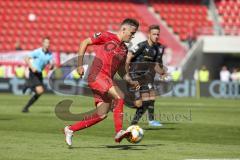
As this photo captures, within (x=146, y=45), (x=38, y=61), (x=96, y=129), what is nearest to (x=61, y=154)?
(x=96, y=129)

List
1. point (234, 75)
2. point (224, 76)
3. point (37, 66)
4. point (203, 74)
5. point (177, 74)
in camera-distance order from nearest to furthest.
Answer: point (37, 66)
point (177, 74)
point (203, 74)
point (224, 76)
point (234, 75)

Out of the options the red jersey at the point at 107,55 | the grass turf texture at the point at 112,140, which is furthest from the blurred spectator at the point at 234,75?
the red jersey at the point at 107,55

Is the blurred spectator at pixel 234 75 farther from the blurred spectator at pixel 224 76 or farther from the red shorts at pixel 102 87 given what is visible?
the red shorts at pixel 102 87

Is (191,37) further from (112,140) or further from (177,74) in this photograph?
(112,140)

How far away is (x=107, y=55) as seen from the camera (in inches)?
463

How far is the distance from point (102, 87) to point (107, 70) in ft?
1.14

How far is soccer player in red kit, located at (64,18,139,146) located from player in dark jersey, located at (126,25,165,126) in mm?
4538

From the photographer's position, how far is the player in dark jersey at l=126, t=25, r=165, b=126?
54.2ft

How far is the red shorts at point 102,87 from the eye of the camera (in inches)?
456

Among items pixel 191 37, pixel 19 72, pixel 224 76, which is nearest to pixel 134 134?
pixel 19 72

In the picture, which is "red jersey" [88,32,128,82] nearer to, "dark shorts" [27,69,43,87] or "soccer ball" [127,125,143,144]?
"soccer ball" [127,125,143,144]

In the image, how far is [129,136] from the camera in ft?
37.2

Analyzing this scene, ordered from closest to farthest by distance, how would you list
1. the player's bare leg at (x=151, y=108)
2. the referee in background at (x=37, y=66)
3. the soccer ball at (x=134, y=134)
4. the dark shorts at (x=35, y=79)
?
1. the soccer ball at (x=134, y=134)
2. the player's bare leg at (x=151, y=108)
3. the referee in background at (x=37, y=66)
4. the dark shorts at (x=35, y=79)

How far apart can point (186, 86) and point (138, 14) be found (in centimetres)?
728
